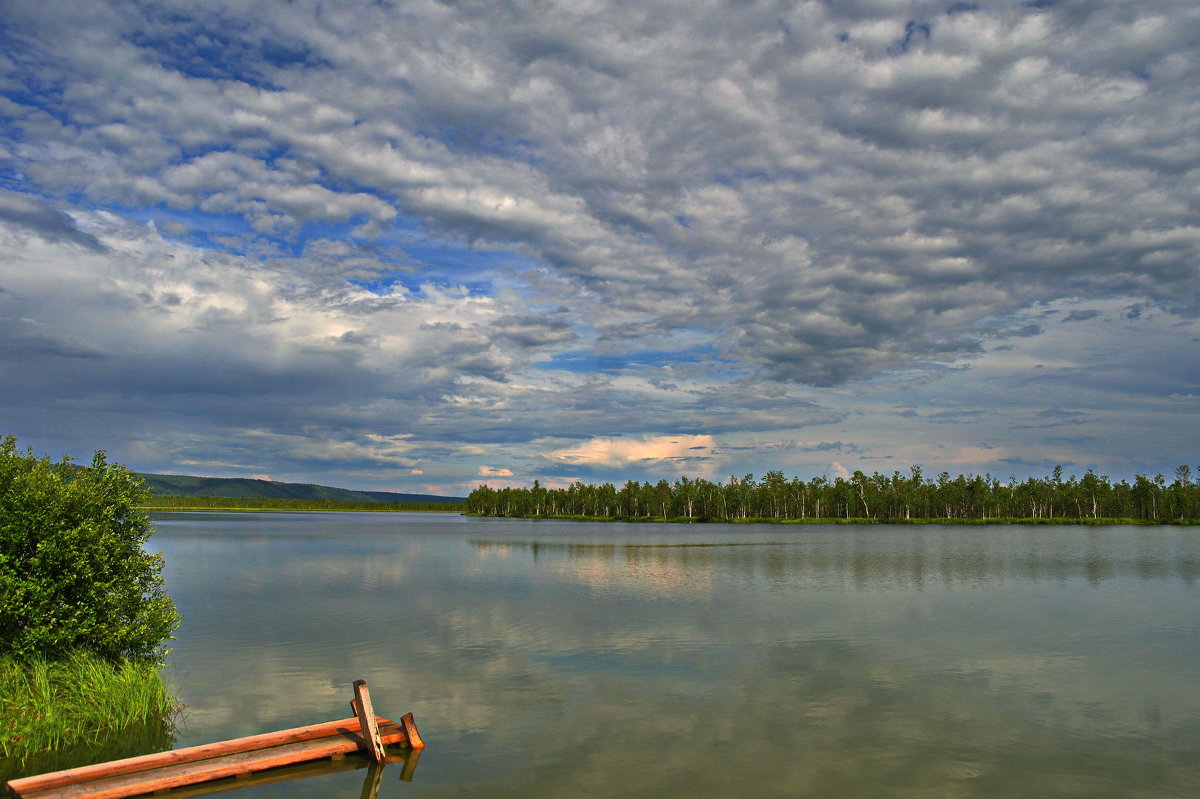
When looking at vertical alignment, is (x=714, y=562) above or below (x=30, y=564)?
below

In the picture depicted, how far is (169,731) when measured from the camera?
67.1 ft

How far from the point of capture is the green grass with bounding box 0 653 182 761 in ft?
59.3

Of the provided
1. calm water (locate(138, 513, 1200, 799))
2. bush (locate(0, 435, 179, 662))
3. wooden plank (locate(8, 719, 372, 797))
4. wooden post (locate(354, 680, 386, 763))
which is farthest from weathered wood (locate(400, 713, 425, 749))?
bush (locate(0, 435, 179, 662))

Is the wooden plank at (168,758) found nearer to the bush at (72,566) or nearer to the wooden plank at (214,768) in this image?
the wooden plank at (214,768)

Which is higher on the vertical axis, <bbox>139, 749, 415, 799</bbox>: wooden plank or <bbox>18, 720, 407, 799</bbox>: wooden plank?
<bbox>18, 720, 407, 799</bbox>: wooden plank

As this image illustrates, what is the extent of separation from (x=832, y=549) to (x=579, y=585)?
50620mm

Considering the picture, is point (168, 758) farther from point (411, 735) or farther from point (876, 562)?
point (876, 562)

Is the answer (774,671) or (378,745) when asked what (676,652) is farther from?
(378,745)

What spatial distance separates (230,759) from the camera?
1688cm

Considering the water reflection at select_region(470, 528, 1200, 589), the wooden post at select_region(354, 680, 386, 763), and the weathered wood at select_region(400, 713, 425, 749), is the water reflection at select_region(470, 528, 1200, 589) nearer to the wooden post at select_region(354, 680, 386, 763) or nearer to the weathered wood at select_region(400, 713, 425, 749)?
the weathered wood at select_region(400, 713, 425, 749)

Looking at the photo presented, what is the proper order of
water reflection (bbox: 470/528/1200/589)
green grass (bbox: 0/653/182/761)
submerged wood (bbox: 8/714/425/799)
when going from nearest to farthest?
submerged wood (bbox: 8/714/425/799) → green grass (bbox: 0/653/182/761) → water reflection (bbox: 470/528/1200/589)

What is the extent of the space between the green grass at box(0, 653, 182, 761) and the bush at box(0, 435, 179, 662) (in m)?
0.57

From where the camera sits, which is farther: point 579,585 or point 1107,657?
point 579,585

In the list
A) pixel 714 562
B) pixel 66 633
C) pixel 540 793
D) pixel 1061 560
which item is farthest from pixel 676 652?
pixel 1061 560
